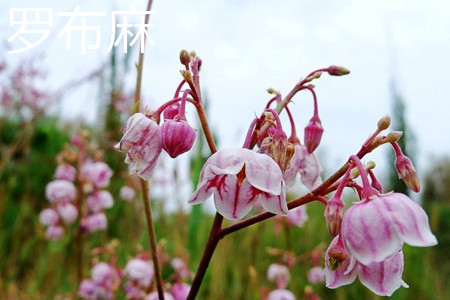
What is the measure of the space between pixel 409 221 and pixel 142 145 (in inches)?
20.7

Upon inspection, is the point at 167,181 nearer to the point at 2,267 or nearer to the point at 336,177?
the point at 2,267

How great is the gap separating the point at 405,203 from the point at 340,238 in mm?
Answer: 125

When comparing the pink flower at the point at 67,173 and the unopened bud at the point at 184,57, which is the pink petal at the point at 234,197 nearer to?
the unopened bud at the point at 184,57

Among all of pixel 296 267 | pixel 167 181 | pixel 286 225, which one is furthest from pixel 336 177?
pixel 167 181

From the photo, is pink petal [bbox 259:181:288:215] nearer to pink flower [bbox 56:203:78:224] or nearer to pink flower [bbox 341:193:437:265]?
pink flower [bbox 341:193:437:265]

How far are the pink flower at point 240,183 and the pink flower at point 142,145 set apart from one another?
0.12 metres

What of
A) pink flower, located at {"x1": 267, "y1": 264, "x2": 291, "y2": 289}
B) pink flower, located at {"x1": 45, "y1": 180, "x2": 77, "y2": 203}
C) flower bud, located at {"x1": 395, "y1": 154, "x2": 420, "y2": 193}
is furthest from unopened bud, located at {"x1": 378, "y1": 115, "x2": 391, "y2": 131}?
pink flower, located at {"x1": 45, "y1": 180, "x2": 77, "y2": 203}

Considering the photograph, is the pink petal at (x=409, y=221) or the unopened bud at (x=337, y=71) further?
the unopened bud at (x=337, y=71)

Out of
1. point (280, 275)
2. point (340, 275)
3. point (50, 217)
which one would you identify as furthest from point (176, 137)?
point (50, 217)

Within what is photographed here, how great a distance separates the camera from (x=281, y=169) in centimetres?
108

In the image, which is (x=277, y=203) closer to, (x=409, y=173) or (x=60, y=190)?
(x=409, y=173)

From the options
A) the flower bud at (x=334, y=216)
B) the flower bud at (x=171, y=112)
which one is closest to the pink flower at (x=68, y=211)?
the flower bud at (x=171, y=112)

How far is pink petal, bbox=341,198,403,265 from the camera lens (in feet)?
3.00

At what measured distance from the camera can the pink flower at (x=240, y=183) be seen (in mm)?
1018
